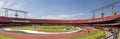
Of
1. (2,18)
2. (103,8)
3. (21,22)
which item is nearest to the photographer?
(103,8)

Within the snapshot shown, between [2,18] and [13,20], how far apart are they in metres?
4.68

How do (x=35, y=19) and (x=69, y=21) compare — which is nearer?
(x=35, y=19)

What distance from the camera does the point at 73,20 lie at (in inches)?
3346

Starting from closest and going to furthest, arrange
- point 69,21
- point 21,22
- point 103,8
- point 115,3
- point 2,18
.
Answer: point 115,3, point 103,8, point 2,18, point 21,22, point 69,21

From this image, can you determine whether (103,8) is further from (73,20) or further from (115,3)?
(73,20)

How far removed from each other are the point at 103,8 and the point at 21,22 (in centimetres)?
3368

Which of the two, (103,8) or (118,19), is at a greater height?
(103,8)

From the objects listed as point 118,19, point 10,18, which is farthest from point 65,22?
point 118,19

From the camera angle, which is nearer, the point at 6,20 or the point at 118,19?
the point at 118,19

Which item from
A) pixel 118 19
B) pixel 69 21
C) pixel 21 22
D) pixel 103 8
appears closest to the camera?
pixel 118 19

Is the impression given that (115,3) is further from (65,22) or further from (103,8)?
(65,22)

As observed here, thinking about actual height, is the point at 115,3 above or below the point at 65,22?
above

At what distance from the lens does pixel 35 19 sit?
8012 centimetres

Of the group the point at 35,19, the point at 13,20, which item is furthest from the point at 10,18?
the point at 35,19
